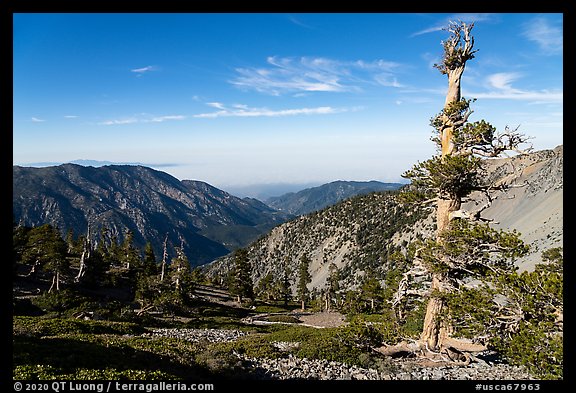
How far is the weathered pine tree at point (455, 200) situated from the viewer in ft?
37.1

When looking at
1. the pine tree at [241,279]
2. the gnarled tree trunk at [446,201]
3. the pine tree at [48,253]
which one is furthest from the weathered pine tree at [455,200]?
the pine tree at [241,279]

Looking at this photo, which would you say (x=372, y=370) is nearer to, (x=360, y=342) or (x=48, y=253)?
(x=360, y=342)

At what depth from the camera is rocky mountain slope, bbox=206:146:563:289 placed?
282 feet

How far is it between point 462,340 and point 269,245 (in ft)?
532

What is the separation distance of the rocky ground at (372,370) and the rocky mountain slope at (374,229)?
207 feet

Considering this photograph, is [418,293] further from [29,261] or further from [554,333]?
[29,261]

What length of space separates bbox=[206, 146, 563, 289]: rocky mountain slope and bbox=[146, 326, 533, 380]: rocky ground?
63216 millimetres

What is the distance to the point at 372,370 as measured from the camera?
43.2 ft

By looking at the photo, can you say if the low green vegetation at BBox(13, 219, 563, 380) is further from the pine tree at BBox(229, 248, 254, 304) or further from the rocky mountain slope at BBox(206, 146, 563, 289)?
the rocky mountain slope at BBox(206, 146, 563, 289)

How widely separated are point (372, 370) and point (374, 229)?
12636 centimetres

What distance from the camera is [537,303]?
28.3ft

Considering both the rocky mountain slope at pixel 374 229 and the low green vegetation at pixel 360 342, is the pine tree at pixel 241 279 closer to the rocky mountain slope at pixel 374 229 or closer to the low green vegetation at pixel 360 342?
the low green vegetation at pixel 360 342
